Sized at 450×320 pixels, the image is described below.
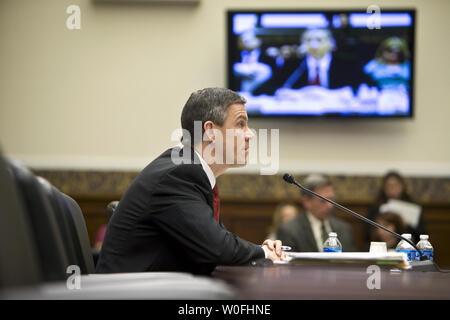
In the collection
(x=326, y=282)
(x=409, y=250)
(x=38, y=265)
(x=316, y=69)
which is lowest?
(x=409, y=250)

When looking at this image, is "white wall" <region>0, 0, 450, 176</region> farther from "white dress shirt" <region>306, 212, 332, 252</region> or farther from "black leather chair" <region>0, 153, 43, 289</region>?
"black leather chair" <region>0, 153, 43, 289</region>

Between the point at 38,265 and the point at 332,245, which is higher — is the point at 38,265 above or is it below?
above

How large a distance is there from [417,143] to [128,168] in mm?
2646

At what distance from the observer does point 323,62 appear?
577 cm

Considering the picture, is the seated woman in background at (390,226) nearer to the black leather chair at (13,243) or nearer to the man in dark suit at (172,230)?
the man in dark suit at (172,230)

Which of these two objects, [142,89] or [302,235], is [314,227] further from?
[142,89]

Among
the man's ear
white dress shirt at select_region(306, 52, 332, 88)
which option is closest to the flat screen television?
white dress shirt at select_region(306, 52, 332, 88)

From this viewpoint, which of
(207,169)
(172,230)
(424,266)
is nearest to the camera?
(172,230)

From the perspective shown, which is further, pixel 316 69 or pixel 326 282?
pixel 316 69

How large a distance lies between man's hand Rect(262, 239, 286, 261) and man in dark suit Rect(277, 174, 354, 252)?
1693 mm

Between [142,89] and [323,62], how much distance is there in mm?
1670

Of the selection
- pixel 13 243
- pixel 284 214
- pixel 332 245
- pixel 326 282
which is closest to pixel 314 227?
pixel 284 214

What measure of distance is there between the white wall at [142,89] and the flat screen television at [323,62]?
23 cm

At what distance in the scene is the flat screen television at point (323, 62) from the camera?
5.73 m
